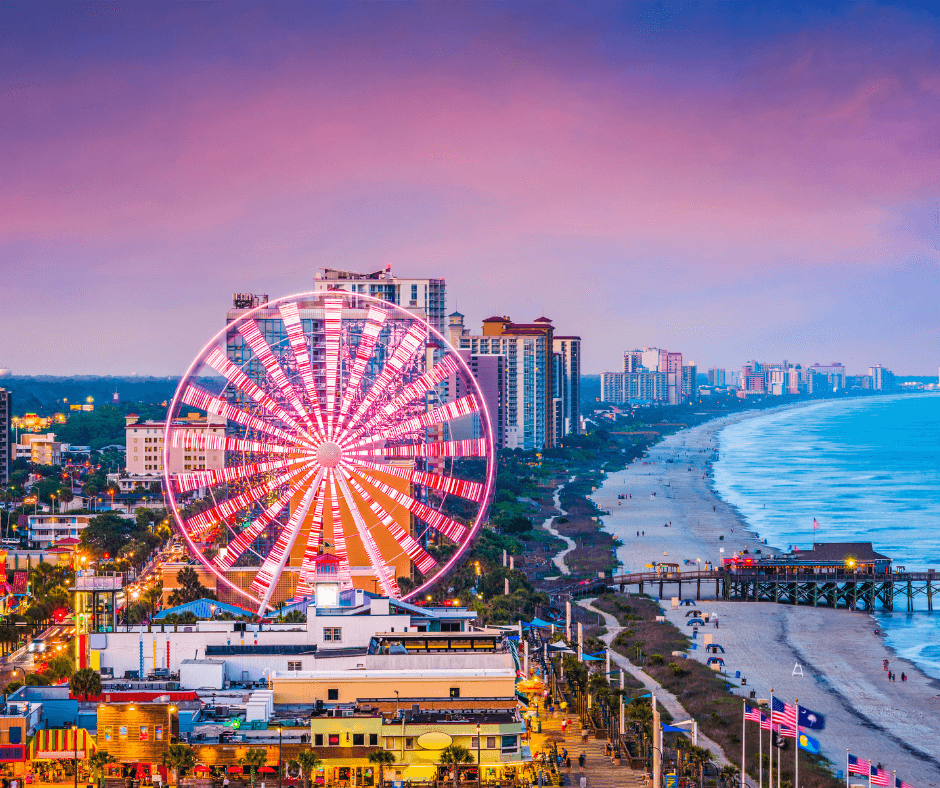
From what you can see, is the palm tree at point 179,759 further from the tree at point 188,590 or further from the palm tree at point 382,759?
the tree at point 188,590

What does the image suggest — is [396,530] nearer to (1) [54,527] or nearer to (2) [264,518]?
(2) [264,518]

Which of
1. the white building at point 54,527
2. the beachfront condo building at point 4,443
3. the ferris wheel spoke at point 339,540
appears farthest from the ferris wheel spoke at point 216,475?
the beachfront condo building at point 4,443

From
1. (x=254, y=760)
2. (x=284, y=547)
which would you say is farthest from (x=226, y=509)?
(x=254, y=760)

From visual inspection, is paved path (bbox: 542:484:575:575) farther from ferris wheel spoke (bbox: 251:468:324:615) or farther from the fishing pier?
ferris wheel spoke (bbox: 251:468:324:615)

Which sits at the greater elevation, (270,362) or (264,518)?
(270,362)

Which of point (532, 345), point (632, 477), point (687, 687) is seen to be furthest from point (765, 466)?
point (687, 687)
